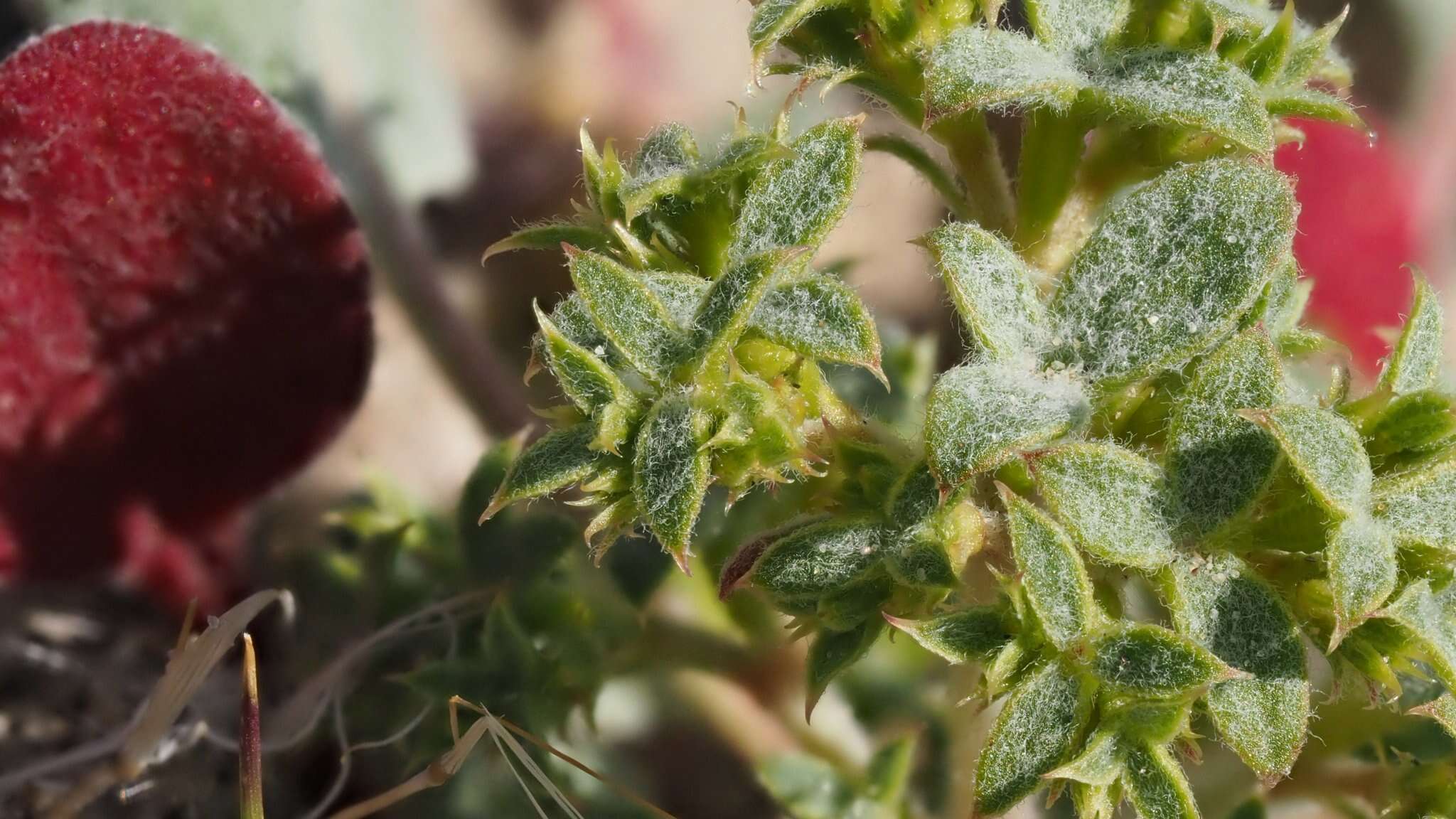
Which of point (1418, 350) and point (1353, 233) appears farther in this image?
point (1353, 233)

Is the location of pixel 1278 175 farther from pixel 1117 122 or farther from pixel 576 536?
pixel 576 536

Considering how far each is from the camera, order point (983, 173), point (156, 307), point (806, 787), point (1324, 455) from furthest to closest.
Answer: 1. point (156, 307)
2. point (806, 787)
3. point (983, 173)
4. point (1324, 455)

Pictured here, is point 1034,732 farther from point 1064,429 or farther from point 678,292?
point 678,292

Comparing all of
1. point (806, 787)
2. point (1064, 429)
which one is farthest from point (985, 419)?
point (806, 787)

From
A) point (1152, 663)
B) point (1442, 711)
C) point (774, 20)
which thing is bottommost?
point (1442, 711)

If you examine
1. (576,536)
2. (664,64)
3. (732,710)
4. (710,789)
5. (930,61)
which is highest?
(930,61)

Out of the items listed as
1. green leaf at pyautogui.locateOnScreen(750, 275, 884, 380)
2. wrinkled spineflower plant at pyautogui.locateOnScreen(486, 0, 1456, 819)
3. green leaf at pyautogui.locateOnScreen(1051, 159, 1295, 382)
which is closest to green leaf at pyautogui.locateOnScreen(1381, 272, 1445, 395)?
wrinkled spineflower plant at pyautogui.locateOnScreen(486, 0, 1456, 819)

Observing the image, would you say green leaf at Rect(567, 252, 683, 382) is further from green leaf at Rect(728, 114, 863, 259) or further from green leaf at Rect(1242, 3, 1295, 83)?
green leaf at Rect(1242, 3, 1295, 83)

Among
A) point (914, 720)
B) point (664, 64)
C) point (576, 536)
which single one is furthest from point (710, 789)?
point (664, 64)
